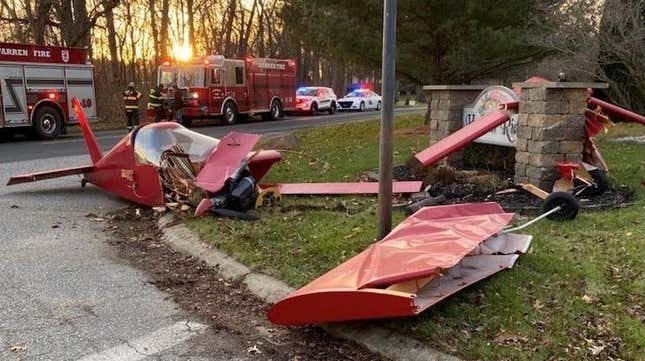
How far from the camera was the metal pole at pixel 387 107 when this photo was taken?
473cm

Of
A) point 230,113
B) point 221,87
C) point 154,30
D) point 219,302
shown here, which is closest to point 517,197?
point 219,302

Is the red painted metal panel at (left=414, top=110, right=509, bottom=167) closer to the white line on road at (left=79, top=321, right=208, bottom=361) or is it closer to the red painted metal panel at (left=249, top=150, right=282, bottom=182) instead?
the red painted metal panel at (left=249, top=150, right=282, bottom=182)

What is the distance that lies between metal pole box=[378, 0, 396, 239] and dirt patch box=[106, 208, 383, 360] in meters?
1.29

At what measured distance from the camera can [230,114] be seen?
26.1 m

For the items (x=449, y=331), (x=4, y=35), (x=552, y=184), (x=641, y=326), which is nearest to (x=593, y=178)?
(x=552, y=184)

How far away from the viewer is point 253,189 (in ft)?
24.3

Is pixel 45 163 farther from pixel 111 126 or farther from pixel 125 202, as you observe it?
pixel 111 126

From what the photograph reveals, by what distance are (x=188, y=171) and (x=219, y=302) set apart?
369 centimetres

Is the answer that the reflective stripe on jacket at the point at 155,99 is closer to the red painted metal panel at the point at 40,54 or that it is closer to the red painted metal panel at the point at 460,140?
the red painted metal panel at the point at 40,54

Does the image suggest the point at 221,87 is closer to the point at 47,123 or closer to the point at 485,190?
the point at 47,123

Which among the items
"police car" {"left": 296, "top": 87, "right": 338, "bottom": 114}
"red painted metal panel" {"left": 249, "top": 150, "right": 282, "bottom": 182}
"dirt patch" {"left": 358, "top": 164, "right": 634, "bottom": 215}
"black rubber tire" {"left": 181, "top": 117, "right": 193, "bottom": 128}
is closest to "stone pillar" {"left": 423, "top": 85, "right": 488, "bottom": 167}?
"dirt patch" {"left": 358, "top": 164, "right": 634, "bottom": 215}

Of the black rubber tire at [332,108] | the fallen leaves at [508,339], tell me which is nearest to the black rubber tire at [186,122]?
the black rubber tire at [332,108]

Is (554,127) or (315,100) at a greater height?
(554,127)

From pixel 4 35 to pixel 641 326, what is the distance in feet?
110
